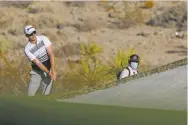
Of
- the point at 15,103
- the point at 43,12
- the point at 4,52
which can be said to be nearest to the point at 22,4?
the point at 43,12

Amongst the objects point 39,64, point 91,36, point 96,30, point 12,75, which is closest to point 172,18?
point 96,30

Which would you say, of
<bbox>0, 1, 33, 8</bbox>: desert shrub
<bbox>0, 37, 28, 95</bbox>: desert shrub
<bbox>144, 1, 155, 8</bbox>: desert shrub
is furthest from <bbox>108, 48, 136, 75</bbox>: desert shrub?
<bbox>0, 1, 33, 8</bbox>: desert shrub

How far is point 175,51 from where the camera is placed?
436 inches

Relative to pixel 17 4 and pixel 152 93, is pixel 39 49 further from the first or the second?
pixel 17 4

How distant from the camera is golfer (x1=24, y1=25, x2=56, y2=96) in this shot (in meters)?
6.08

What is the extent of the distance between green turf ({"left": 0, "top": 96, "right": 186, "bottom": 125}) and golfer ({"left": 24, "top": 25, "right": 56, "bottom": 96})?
1.28 m

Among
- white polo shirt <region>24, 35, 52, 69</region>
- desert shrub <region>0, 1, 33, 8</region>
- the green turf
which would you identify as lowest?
the green turf

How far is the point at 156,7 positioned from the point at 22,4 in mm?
3223

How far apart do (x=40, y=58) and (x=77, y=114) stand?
192 centimetres

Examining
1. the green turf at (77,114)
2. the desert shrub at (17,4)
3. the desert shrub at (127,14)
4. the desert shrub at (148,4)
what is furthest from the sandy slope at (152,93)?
the desert shrub at (17,4)

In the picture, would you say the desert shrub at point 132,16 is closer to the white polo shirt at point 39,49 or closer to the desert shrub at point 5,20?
the desert shrub at point 5,20

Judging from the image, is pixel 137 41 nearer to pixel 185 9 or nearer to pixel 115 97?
Result: pixel 185 9

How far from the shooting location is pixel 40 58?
20.4 feet

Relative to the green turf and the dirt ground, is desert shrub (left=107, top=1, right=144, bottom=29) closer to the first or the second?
the dirt ground
